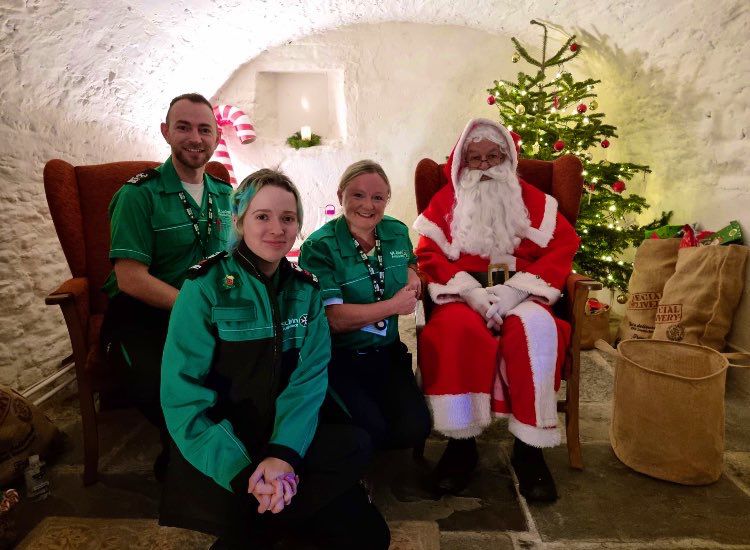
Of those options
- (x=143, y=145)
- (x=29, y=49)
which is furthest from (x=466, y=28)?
(x=29, y=49)

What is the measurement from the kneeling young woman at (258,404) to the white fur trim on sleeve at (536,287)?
970mm

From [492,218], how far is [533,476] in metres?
1.14

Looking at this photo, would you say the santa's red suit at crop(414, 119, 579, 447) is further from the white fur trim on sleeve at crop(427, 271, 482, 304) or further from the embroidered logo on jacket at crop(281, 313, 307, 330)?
the embroidered logo on jacket at crop(281, 313, 307, 330)

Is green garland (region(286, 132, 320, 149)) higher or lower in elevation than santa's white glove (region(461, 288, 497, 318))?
higher

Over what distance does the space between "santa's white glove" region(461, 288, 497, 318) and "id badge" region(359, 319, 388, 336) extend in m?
0.42

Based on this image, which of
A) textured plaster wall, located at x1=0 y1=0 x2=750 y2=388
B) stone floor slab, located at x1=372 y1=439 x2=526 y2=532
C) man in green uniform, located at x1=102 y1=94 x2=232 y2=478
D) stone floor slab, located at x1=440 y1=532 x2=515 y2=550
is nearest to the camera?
stone floor slab, located at x1=440 y1=532 x2=515 y2=550

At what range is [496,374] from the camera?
177cm

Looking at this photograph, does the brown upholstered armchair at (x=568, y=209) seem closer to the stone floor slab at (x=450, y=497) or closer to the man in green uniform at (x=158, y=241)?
the stone floor slab at (x=450, y=497)

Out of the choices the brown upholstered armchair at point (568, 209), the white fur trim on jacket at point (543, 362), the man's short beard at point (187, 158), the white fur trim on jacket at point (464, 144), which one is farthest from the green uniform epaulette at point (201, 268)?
the white fur trim on jacket at point (464, 144)

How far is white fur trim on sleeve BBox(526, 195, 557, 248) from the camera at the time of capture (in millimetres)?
2115

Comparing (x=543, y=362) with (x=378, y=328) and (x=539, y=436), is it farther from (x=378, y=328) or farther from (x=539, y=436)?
(x=378, y=328)

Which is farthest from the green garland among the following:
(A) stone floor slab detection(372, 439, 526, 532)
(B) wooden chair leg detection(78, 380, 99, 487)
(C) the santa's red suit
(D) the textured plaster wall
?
(A) stone floor slab detection(372, 439, 526, 532)

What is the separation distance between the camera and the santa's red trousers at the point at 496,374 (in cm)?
167

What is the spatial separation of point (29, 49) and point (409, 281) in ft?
8.34
